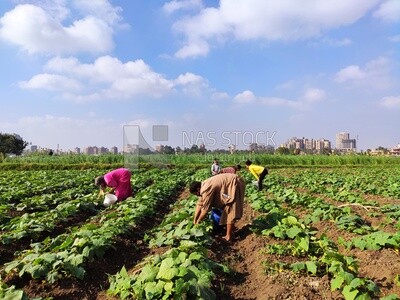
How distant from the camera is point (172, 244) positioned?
6254 millimetres

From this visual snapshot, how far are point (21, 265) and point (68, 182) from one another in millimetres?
14201

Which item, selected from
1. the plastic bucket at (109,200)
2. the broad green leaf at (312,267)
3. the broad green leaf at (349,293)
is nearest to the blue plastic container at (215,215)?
the broad green leaf at (312,267)

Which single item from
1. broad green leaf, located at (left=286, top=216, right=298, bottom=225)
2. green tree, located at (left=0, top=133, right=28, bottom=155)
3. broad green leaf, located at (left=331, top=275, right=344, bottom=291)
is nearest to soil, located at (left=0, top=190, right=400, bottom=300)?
broad green leaf, located at (left=331, top=275, right=344, bottom=291)

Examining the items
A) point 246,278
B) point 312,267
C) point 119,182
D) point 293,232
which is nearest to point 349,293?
point 312,267

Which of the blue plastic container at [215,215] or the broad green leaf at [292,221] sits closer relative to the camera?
the broad green leaf at [292,221]

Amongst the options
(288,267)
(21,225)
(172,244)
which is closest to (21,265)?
(172,244)

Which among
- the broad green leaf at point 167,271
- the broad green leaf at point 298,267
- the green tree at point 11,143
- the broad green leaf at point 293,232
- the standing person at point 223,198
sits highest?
the green tree at point 11,143

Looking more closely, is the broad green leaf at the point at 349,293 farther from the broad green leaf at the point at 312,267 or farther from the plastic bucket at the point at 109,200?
the plastic bucket at the point at 109,200

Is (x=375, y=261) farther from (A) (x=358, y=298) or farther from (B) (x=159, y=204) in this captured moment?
(B) (x=159, y=204)

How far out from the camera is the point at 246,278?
5.28m

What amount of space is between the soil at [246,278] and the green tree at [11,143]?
77.4 meters

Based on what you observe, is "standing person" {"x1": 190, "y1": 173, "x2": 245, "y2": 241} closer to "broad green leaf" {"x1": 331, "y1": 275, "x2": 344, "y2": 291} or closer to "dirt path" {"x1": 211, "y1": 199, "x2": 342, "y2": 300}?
"dirt path" {"x1": 211, "y1": 199, "x2": 342, "y2": 300}

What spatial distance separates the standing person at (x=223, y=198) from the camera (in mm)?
7410

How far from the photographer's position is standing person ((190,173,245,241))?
741 cm
